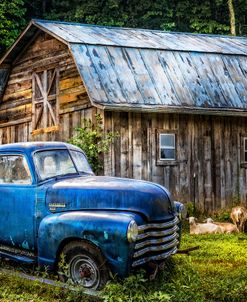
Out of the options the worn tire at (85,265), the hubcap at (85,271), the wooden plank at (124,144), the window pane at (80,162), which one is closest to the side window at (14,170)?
the window pane at (80,162)

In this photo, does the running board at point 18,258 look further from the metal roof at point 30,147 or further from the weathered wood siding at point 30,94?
the weathered wood siding at point 30,94

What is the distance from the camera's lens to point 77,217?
812cm

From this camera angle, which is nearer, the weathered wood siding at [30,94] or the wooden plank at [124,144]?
the wooden plank at [124,144]

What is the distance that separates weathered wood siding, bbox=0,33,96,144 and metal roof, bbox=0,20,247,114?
55cm

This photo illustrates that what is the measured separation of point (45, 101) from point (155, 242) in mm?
11949

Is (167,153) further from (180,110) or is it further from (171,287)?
(171,287)

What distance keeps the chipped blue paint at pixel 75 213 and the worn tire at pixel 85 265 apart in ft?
0.39

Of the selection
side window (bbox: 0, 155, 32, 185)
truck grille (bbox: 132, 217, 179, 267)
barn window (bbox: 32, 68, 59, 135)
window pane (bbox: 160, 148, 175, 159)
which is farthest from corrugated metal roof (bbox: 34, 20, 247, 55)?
truck grille (bbox: 132, 217, 179, 267)

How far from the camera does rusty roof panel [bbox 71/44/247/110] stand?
16.8 meters

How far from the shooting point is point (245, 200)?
18.9 m

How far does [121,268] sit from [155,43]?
42.2 ft

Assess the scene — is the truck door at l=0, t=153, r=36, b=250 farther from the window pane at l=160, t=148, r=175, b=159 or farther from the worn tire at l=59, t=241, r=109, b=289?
the window pane at l=160, t=148, r=175, b=159

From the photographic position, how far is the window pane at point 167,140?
17.9m

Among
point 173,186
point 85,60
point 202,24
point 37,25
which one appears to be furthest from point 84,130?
point 202,24
